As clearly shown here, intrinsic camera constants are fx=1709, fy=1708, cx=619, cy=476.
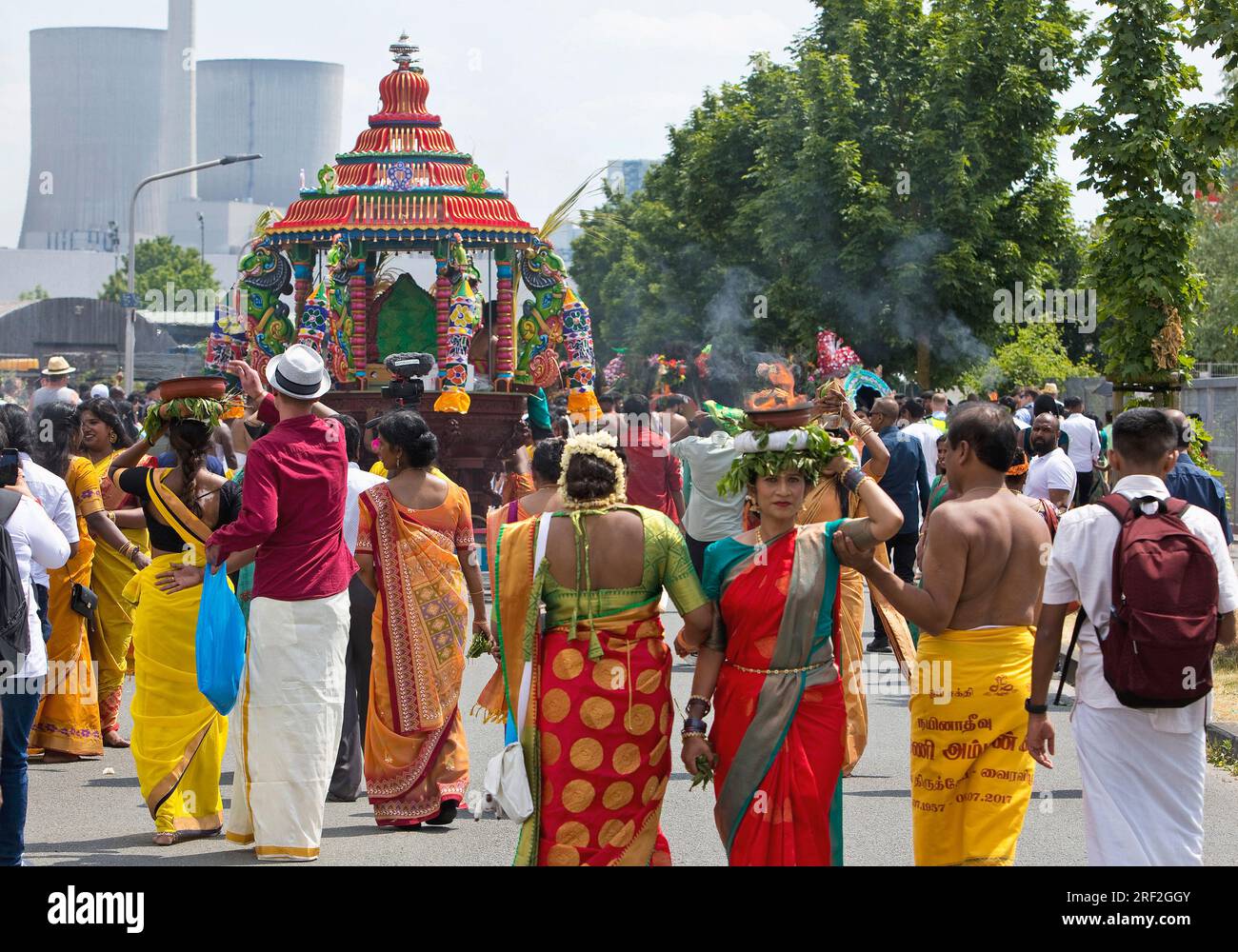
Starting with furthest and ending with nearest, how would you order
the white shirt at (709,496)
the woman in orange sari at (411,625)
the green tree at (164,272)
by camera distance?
the green tree at (164,272) → the white shirt at (709,496) → the woman in orange sari at (411,625)

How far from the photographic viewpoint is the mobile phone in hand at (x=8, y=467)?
6164 millimetres

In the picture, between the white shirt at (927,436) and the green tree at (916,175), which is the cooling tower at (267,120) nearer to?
the green tree at (916,175)

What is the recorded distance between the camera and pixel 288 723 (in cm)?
667

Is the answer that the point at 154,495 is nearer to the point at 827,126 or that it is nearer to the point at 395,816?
the point at 395,816

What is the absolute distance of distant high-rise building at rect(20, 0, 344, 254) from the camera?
12288 cm

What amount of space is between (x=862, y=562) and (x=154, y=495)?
3.36 metres

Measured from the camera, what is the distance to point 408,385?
13.3 m

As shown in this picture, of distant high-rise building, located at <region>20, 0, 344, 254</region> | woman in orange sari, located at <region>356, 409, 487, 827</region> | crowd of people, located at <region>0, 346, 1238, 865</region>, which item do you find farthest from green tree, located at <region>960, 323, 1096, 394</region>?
distant high-rise building, located at <region>20, 0, 344, 254</region>

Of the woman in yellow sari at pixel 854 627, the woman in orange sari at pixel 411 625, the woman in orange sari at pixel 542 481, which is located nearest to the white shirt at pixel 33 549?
the woman in orange sari at pixel 411 625

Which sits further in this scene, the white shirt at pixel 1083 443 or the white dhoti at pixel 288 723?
the white shirt at pixel 1083 443

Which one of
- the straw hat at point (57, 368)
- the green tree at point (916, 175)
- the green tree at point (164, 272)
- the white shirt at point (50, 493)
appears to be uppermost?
the green tree at point (164, 272)

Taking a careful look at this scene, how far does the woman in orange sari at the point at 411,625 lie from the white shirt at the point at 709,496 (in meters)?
3.10

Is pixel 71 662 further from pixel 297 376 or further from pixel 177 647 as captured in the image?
pixel 297 376

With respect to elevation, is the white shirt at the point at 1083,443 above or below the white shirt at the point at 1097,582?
above
